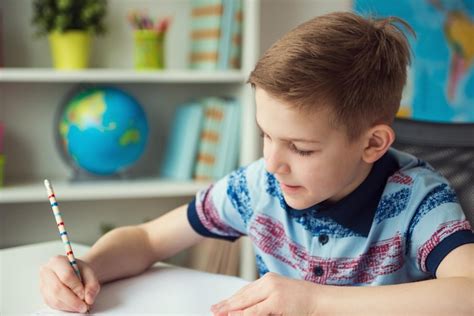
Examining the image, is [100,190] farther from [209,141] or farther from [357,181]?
[357,181]

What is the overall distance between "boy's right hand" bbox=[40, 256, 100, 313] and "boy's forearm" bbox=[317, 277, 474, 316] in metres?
0.34

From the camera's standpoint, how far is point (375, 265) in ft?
3.67

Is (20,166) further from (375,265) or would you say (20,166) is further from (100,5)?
(375,265)

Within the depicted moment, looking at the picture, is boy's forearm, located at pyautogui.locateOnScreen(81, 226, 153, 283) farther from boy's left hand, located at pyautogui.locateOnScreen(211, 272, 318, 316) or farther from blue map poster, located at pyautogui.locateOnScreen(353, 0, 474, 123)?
blue map poster, located at pyautogui.locateOnScreen(353, 0, 474, 123)

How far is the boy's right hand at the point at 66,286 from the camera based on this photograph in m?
0.98

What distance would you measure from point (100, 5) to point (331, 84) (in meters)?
1.67

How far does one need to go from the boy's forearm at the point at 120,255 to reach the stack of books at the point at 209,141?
4.18 ft

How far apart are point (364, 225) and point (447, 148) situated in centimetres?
28

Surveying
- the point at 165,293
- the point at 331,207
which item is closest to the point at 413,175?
the point at 331,207

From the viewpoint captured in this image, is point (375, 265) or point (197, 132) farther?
point (197, 132)

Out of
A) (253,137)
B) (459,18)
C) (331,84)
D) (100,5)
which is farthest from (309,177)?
(459,18)

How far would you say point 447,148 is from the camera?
4.19ft

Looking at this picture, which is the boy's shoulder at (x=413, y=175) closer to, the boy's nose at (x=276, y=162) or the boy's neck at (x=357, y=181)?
the boy's neck at (x=357, y=181)

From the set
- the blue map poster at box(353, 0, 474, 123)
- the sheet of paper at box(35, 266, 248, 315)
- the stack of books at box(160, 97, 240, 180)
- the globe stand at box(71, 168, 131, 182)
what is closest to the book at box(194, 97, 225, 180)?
the stack of books at box(160, 97, 240, 180)
